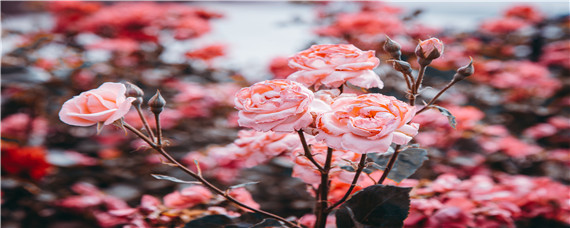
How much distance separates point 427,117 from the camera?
4.34 ft

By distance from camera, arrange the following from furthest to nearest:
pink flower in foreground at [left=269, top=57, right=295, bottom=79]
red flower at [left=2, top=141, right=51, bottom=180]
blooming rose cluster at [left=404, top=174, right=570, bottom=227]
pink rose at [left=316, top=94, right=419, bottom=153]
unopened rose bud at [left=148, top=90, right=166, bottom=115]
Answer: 1. pink flower in foreground at [left=269, top=57, right=295, bottom=79]
2. red flower at [left=2, top=141, right=51, bottom=180]
3. blooming rose cluster at [left=404, top=174, right=570, bottom=227]
4. unopened rose bud at [left=148, top=90, right=166, bottom=115]
5. pink rose at [left=316, top=94, right=419, bottom=153]

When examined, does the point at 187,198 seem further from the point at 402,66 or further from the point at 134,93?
the point at 402,66

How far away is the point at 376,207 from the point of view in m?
0.52

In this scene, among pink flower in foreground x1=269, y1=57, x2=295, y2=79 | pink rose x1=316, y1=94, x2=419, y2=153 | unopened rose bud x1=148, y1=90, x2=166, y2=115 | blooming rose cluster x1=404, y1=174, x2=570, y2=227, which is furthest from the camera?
pink flower in foreground x1=269, y1=57, x2=295, y2=79

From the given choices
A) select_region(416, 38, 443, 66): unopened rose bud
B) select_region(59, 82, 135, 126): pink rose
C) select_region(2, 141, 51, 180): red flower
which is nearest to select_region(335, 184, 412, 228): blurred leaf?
select_region(416, 38, 443, 66): unopened rose bud

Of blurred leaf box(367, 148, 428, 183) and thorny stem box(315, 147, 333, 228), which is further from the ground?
blurred leaf box(367, 148, 428, 183)

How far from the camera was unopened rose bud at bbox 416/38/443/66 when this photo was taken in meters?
0.52

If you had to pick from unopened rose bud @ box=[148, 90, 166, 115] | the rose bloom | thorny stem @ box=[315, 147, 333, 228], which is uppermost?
the rose bloom

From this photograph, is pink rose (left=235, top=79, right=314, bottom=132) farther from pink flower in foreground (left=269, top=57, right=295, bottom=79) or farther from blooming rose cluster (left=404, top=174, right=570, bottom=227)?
pink flower in foreground (left=269, top=57, right=295, bottom=79)

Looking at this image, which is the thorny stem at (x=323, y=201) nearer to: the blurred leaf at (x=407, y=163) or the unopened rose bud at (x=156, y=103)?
the blurred leaf at (x=407, y=163)

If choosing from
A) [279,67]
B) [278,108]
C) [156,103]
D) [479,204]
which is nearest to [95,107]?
[156,103]

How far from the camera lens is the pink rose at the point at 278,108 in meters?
0.44

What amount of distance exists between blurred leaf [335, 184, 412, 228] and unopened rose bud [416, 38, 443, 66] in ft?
0.55

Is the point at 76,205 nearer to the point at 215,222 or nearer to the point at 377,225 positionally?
the point at 215,222
